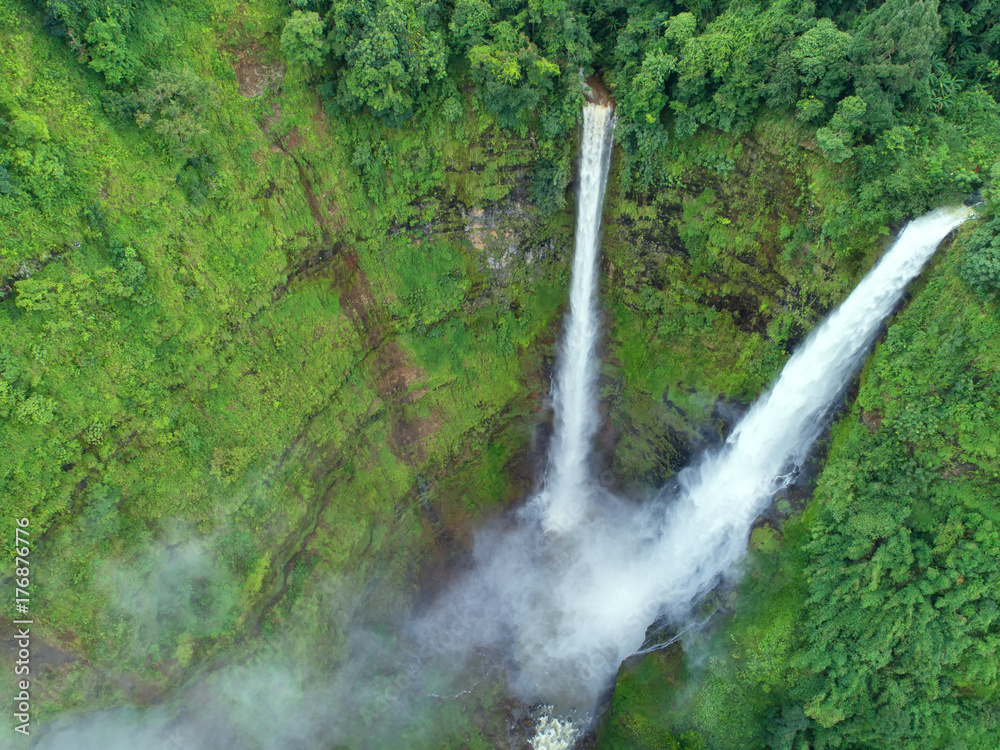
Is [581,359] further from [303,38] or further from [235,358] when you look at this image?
[303,38]

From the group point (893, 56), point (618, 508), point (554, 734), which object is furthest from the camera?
point (618, 508)

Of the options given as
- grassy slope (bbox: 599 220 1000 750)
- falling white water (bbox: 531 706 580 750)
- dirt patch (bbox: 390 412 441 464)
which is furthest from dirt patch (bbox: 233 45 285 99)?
falling white water (bbox: 531 706 580 750)

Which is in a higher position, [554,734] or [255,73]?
[255,73]

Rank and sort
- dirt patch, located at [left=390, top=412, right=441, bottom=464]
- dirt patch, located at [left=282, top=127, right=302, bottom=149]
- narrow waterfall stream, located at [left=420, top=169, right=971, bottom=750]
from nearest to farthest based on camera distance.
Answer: narrow waterfall stream, located at [left=420, top=169, right=971, bottom=750] → dirt patch, located at [left=282, top=127, right=302, bottom=149] → dirt patch, located at [left=390, top=412, right=441, bottom=464]

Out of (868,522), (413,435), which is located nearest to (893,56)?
(868,522)

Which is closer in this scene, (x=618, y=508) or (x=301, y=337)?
(x=301, y=337)

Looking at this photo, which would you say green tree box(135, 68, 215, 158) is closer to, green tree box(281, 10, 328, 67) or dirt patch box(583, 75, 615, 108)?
green tree box(281, 10, 328, 67)
